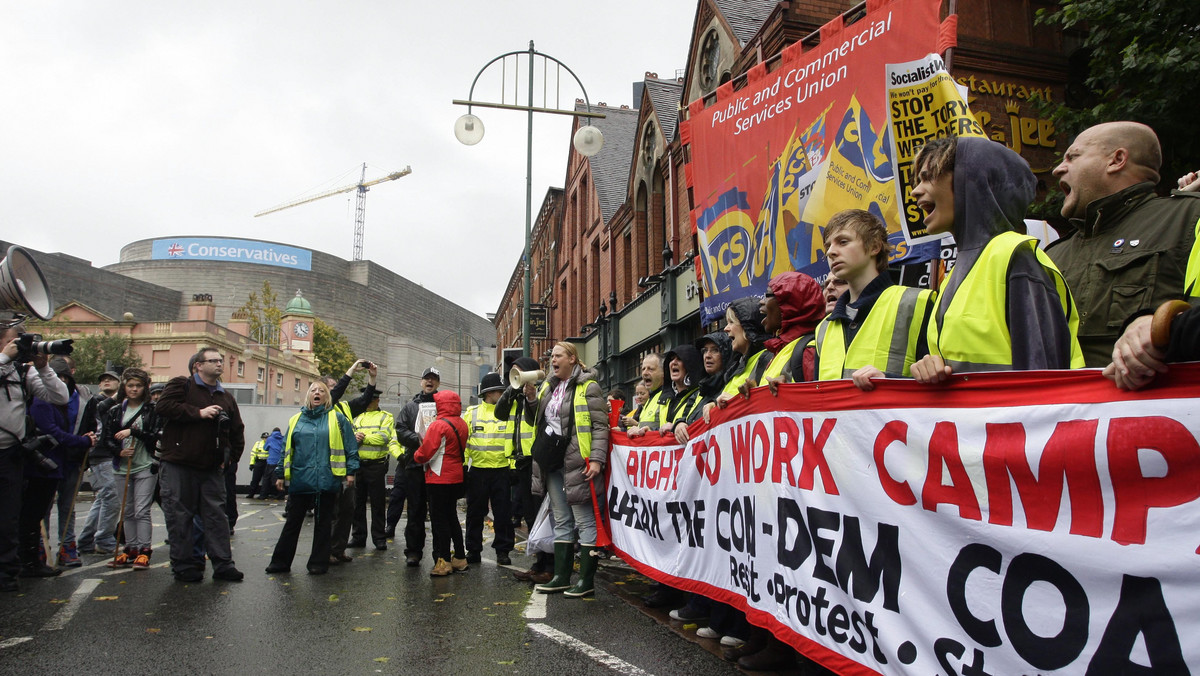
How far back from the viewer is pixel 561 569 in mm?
6723

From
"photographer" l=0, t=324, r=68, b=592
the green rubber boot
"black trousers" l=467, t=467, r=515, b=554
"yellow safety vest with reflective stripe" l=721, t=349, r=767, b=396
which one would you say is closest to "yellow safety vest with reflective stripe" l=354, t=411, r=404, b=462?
"black trousers" l=467, t=467, r=515, b=554

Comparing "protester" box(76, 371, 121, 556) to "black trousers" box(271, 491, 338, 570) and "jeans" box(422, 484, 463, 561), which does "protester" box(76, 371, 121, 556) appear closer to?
"black trousers" box(271, 491, 338, 570)

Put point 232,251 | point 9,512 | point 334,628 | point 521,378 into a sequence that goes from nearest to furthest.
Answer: point 334,628 → point 9,512 → point 521,378 → point 232,251

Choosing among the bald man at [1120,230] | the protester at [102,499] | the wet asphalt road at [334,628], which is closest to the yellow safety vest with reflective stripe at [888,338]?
the bald man at [1120,230]

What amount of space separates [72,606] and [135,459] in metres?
2.69

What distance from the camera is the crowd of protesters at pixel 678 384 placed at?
2.79m

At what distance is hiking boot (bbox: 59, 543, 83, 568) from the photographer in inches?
320

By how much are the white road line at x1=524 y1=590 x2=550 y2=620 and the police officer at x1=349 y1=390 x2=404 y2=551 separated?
4053mm

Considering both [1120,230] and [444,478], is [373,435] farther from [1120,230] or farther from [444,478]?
[1120,230]

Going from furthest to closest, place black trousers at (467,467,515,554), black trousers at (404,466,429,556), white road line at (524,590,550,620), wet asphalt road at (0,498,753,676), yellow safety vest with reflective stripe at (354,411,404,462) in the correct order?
1. yellow safety vest with reflective stripe at (354,411,404,462)
2. black trousers at (467,467,515,554)
3. black trousers at (404,466,429,556)
4. white road line at (524,590,550,620)
5. wet asphalt road at (0,498,753,676)

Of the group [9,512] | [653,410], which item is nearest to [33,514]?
[9,512]

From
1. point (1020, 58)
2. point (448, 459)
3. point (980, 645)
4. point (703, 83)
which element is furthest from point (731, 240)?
point (703, 83)

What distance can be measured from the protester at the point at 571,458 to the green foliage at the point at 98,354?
6240cm

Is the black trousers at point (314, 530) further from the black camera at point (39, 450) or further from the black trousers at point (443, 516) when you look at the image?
the black camera at point (39, 450)
